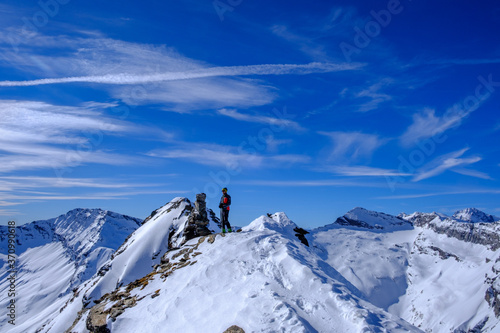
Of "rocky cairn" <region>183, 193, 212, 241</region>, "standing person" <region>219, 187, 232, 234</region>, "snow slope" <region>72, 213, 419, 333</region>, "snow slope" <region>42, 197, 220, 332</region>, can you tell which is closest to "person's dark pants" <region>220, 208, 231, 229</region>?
"standing person" <region>219, 187, 232, 234</region>

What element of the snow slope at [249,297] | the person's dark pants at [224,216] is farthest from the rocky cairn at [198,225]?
the snow slope at [249,297]

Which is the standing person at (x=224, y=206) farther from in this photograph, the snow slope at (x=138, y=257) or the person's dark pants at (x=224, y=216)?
the snow slope at (x=138, y=257)

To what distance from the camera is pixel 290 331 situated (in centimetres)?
1126

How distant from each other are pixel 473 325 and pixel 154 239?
9143 inches

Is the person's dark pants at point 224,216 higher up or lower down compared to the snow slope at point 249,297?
higher up

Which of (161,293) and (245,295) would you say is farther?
(161,293)

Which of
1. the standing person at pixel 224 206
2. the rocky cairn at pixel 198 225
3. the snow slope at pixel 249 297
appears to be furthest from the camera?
the rocky cairn at pixel 198 225

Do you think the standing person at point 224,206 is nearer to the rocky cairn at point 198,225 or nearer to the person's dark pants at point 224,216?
the person's dark pants at point 224,216

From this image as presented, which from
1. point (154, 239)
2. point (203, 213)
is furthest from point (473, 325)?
point (203, 213)

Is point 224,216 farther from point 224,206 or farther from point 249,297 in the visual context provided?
point 249,297

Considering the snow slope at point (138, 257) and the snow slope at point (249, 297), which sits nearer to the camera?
the snow slope at point (249, 297)

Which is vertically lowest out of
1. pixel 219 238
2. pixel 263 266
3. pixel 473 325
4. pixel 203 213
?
pixel 473 325

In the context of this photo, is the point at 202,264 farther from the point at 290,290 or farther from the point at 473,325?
the point at 473,325

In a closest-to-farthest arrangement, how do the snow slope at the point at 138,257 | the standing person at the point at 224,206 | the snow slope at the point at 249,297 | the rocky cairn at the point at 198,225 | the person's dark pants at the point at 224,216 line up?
the snow slope at the point at 249,297 < the standing person at the point at 224,206 < the person's dark pants at the point at 224,216 < the rocky cairn at the point at 198,225 < the snow slope at the point at 138,257
